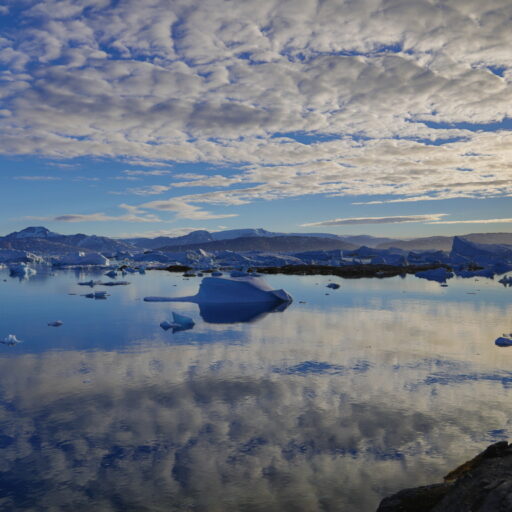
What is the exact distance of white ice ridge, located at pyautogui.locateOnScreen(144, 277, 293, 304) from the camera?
18406mm

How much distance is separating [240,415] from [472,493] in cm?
337

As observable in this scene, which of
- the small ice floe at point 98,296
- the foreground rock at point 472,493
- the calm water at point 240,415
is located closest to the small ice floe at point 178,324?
the calm water at point 240,415

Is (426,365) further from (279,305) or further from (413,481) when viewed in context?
(279,305)

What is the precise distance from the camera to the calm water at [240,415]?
4.18 m

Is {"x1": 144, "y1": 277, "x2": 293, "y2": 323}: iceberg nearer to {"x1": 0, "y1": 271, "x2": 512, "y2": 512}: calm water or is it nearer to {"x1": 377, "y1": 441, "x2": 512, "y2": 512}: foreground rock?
{"x1": 0, "y1": 271, "x2": 512, "y2": 512}: calm water

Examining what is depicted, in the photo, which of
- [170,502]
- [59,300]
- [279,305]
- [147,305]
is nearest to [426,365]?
[170,502]

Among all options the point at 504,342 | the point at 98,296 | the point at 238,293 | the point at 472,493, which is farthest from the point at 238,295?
the point at 472,493

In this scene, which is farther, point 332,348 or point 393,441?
point 332,348

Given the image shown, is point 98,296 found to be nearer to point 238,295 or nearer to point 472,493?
point 238,295

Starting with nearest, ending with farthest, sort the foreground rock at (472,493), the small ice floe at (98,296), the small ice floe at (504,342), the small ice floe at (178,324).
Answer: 1. the foreground rock at (472,493)
2. the small ice floe at (504,342)
3. the small ice floe at (178,324)
4. the small ice floe at (98,296)

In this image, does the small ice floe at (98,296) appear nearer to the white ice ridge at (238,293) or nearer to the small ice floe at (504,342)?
the white ice ridge at (238,293)

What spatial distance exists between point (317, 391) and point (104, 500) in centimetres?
377

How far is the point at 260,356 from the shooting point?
919 cm

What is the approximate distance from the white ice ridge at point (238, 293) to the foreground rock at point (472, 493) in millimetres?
14404
